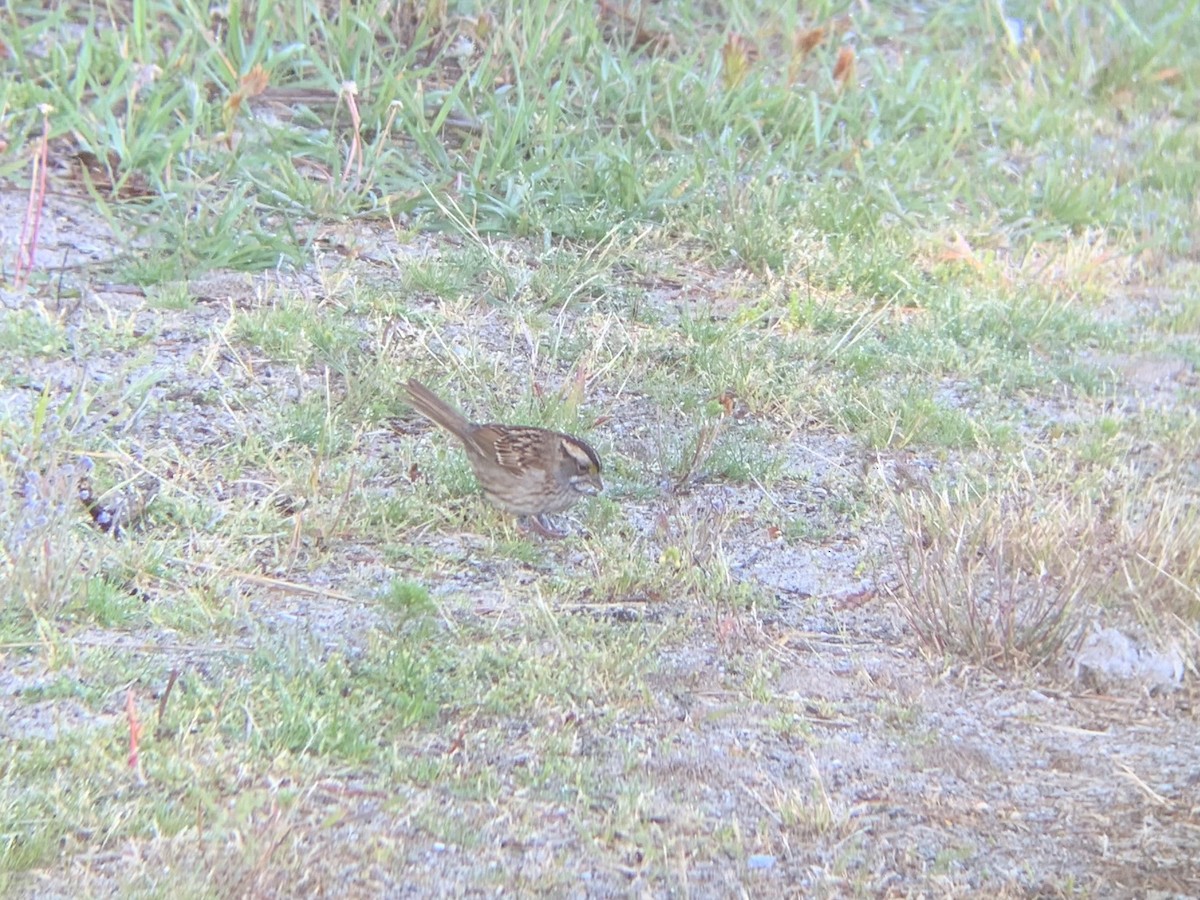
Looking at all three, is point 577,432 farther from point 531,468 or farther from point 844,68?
point 844,68

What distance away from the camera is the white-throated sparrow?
4992 millimetres

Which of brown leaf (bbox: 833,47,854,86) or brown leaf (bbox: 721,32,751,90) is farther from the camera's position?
brown leaf (bbox: 833,47,854,86)

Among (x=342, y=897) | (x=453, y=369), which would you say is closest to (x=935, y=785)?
(x=342, y=897)

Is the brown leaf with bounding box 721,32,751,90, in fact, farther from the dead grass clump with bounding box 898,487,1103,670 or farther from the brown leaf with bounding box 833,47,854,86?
the dead grass clump with bounding box 898,487,1103,670

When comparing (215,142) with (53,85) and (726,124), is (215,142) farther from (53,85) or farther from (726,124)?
(726,124)

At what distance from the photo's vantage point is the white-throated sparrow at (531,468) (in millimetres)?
4992

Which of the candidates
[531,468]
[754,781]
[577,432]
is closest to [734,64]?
[577,432]

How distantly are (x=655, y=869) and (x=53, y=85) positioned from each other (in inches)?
199

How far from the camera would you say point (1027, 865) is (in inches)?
140

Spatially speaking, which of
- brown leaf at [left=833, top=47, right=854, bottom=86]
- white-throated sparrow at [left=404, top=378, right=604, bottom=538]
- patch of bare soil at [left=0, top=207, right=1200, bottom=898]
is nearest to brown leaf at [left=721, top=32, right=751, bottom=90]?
brown leaf at [left=833, top=47, right=854, bottom=86]

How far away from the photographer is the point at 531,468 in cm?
496

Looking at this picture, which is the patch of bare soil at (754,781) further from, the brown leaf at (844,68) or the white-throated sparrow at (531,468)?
the brown leaf at (844,68)

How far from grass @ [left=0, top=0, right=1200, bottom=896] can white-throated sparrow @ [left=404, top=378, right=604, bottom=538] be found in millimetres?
119

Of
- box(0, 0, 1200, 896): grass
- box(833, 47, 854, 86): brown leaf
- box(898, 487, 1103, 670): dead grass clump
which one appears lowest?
box(0, 0, 1200, 896): grass
